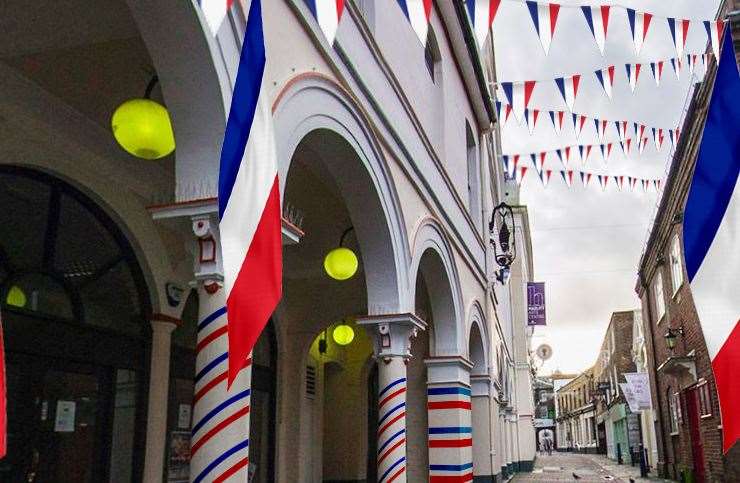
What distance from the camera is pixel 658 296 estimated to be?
1994cm

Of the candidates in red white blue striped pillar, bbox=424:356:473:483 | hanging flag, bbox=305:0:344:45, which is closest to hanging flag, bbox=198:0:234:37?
hanging flag, bbox=305:0:344:45

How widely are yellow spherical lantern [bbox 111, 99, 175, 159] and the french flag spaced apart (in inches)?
126

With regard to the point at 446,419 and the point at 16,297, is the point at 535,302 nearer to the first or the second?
the point at 446,419

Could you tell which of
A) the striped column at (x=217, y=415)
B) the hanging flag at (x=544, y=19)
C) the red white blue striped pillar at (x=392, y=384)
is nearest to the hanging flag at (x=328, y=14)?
the striped column at (x=217, y=415)

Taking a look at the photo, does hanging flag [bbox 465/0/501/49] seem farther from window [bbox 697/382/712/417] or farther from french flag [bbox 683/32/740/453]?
window [bbox 697/382/712/417]

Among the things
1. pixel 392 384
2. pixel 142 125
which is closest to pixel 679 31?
pixel 392 384

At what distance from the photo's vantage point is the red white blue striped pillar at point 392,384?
7.43 m

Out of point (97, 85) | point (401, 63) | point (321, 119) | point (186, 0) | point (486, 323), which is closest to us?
point (186, 0)

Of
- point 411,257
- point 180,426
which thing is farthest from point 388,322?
point 180,426

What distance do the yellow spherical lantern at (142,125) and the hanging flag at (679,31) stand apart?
601cm

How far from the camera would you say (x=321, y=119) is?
5566mm

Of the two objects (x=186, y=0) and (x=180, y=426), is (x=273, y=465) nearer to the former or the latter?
(x=180, y=426)

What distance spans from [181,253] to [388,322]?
237 centimetres

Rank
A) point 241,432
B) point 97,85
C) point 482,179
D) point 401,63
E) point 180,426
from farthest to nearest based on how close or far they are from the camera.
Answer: point 482,179
point 401,63
point 180,426
point 97,85
point 241,432
